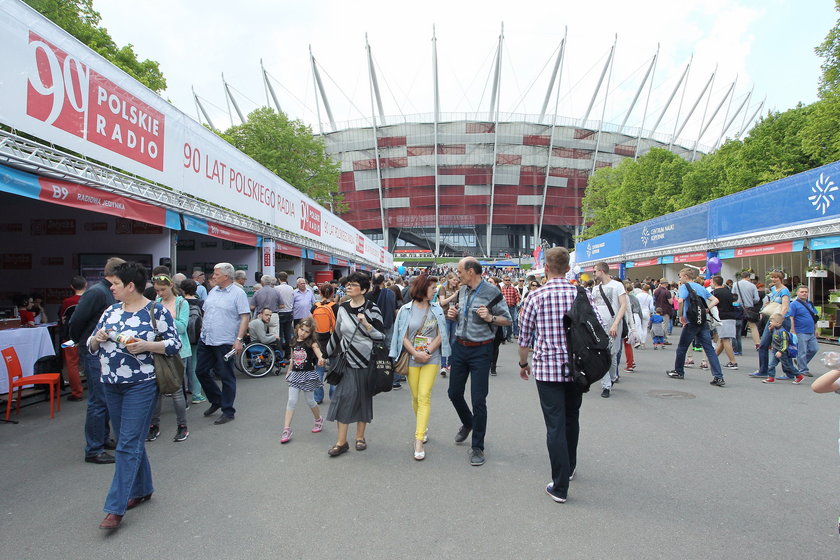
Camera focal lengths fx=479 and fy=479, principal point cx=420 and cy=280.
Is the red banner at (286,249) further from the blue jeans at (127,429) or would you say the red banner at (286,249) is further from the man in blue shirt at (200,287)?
the blue jeans at (127,429)

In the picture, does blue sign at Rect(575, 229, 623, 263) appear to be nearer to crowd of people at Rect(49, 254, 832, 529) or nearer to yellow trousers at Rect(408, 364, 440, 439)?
crowd of people at Rect(49, 254, 832, 529)

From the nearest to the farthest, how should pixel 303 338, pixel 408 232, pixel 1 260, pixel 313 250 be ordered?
pixel 303 338 → pixel 1 260 → pixel 313 250 → pixel 408 232

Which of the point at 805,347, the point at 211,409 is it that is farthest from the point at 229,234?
the point at 805,347

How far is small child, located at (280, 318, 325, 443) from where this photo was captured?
5.24 metres

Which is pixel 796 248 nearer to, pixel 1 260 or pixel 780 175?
pixel 780 175

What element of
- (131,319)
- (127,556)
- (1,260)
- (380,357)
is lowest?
(127,556)

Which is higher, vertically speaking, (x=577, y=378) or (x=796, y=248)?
(x=796, y=248)

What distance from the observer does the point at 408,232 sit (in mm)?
77688

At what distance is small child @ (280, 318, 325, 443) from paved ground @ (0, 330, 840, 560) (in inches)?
15.4

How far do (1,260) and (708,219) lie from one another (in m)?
22.4

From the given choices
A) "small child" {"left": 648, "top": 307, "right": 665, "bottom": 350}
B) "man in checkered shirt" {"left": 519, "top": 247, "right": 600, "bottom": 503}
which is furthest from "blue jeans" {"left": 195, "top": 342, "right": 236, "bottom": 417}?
"small child" {"left": 648, "top": 307, "right": 665, "bottom": 350}

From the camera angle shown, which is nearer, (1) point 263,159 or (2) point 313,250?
(2) point 313,250

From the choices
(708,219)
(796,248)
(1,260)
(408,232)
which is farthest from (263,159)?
(408,232)

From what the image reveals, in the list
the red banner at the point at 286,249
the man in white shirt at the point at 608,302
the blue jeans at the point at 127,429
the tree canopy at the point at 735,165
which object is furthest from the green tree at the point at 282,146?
the blue jeans at the point at 127,429
